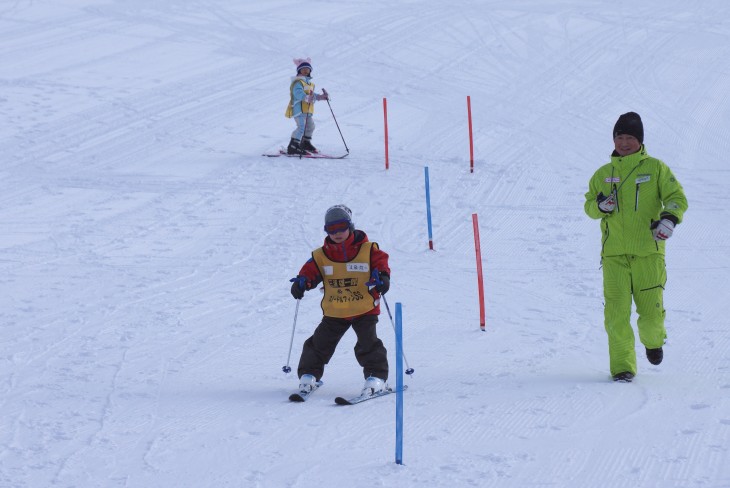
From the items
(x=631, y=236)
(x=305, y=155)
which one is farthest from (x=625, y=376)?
(x=305, y=155)

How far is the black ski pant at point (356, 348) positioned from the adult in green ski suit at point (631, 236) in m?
1.61

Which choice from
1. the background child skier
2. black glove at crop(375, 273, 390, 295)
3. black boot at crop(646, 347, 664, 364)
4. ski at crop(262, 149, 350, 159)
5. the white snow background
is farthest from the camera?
ski at crop(262, 149, 350, 159)

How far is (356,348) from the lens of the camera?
729 centimetres

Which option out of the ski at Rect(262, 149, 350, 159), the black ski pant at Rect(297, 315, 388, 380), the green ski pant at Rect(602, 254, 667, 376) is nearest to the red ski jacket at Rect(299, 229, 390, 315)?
the black ski pant at Rect(297, 315, 388, 380)

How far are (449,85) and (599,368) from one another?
12520mm

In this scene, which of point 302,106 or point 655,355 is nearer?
point 655,355

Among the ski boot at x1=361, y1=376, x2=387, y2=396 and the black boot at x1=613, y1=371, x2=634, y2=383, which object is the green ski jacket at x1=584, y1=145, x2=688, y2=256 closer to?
the black boot at x1=613, y1=371, x2=634, y2=383

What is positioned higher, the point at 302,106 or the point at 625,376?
the point at 302,106

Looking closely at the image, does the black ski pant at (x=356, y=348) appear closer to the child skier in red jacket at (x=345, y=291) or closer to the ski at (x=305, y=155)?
the child skier in red jacket at (x=345, y=291)

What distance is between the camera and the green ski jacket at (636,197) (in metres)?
7.01

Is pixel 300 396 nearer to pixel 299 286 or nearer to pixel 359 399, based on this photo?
pixel 359 399

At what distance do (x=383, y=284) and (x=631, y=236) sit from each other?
174 centimetres

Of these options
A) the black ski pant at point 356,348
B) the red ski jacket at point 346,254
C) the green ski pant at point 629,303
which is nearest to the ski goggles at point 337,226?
the red ski jacket at point 346,254

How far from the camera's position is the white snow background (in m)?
6.02
